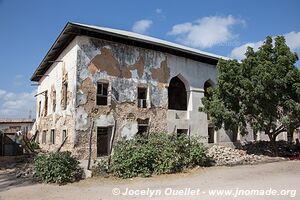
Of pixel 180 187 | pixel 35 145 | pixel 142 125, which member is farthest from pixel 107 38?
pixel 35 145

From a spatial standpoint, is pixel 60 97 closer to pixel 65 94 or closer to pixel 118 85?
pixel 65 94

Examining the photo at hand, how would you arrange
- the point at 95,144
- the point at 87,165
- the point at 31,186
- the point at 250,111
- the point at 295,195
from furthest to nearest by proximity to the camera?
1. the point at 250,111
2. the point at 95,144
3. the point at 87,165
4. the point at 31,186
5. the point at 295,195

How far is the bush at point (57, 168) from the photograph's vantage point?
451 inches

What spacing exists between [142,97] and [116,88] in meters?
2.32

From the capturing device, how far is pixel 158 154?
1357 centimetres

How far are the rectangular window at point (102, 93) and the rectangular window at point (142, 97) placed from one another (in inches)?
83.3

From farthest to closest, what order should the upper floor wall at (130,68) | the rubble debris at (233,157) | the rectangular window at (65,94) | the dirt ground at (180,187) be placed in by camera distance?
the rectangular window at (65,94) < the rubble debris at (233,157) < the upper floor wall at (130,68) < the dirt ground at (180,187)

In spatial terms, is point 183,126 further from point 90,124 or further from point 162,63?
point 90,124

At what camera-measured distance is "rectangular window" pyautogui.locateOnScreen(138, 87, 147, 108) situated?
56.6 feet

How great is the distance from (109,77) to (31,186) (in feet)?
23.6

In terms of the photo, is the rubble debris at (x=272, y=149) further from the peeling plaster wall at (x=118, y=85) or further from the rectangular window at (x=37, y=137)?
the rectangular window at (x=37, y=137)

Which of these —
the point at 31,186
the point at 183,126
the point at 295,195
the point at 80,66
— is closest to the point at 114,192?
the point at 31,186

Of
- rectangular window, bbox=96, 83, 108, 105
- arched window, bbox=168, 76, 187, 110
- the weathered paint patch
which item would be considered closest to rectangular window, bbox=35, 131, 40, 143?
rectangular window, bbox=96, 83, 108, 105

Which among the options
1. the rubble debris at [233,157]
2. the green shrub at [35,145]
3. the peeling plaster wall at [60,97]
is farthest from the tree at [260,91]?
the green shrub at [35,145]
